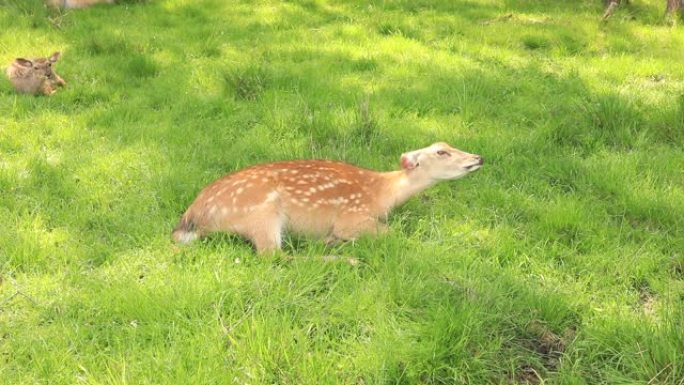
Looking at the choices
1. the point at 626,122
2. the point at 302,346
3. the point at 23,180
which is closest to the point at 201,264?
the point at 302,346

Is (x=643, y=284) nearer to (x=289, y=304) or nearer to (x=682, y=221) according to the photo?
(x=682, y=221)

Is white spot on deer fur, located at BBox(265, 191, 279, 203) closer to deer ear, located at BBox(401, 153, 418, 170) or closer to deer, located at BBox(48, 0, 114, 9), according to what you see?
deer ear, located at BBox(401, 153, 418, 170)

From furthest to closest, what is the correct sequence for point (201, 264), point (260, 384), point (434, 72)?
point (434, 72) < point (201, 264) < point (260, 384)

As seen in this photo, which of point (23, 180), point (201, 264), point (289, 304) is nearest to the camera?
point (289, 304)

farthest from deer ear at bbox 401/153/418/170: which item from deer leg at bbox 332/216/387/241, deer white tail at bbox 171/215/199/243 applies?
deer white tail at bbox 171/215/199/243

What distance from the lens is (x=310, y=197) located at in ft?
14.8

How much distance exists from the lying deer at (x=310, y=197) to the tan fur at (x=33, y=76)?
3610mm

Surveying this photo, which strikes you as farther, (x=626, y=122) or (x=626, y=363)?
(x=626, y=122)

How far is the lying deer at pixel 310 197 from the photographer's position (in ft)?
14.1

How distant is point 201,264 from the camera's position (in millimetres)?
4008

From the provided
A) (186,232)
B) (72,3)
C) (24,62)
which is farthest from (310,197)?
(72,3)

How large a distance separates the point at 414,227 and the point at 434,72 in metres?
3.51

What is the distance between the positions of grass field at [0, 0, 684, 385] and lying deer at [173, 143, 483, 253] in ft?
0.51

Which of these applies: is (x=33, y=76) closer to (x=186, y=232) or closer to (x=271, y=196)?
(x=186, y=232)
